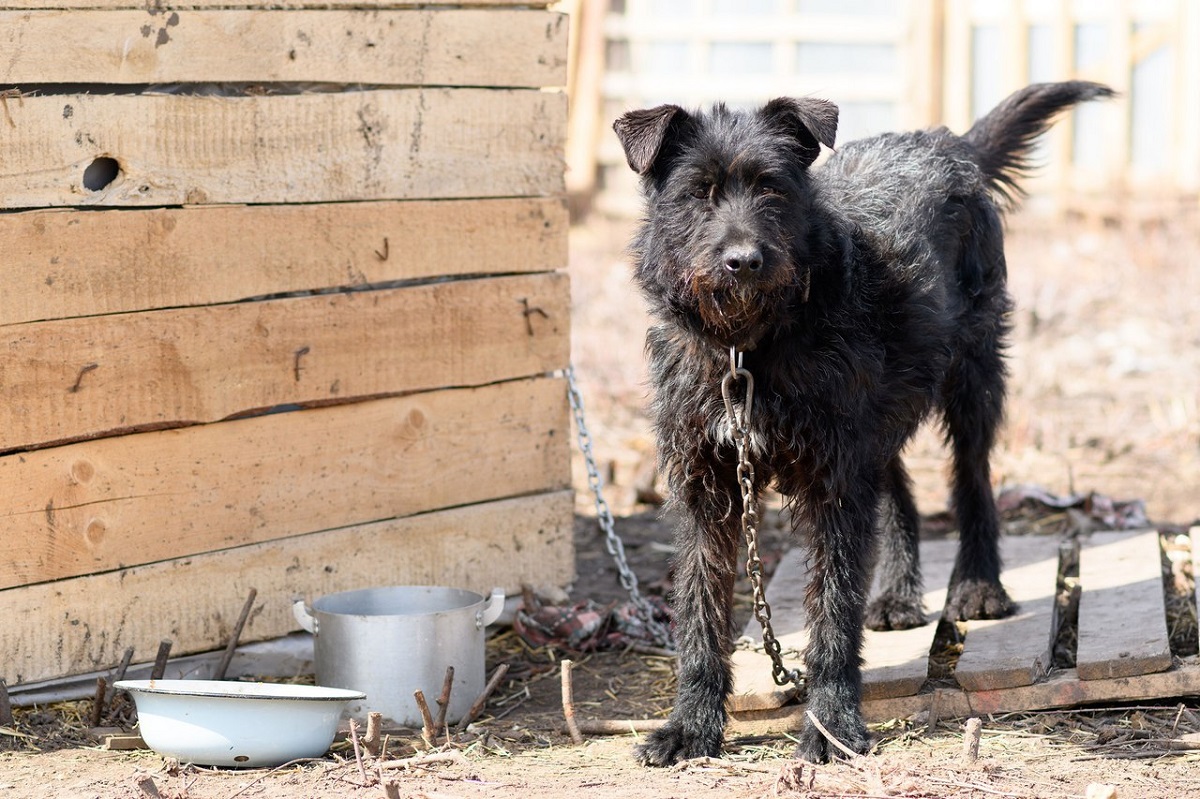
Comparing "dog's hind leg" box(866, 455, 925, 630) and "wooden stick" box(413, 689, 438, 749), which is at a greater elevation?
"dog's hind leg" box(866, 455, 925, 630)

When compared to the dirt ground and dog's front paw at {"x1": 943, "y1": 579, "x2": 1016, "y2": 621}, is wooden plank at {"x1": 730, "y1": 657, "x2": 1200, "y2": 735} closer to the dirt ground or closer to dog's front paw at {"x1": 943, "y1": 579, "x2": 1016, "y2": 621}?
the dirt ground

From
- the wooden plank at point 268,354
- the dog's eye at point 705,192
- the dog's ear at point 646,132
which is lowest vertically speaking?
the wooden plank at point 268,354

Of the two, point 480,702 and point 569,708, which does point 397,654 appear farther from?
point 569,708

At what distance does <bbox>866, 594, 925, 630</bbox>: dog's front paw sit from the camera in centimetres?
490

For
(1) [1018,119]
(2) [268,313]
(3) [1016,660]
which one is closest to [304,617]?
(2) [268,313]

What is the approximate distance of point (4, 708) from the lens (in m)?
4.11

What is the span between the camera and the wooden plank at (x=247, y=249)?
4109 mm

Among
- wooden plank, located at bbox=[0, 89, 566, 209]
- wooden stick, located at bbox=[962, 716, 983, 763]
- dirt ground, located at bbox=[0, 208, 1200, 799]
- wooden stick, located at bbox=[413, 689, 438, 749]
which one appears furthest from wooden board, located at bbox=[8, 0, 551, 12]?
wooden stick, located at bbox=[962, 716, 983, 763]

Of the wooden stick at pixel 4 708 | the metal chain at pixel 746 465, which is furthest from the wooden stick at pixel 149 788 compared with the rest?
the metal chain at pixel 746 465

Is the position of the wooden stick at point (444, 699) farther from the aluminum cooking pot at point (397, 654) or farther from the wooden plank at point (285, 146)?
the wooden plank at point (285, 146)

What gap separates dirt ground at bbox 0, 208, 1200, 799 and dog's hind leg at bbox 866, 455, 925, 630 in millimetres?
737

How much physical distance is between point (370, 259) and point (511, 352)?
710mm

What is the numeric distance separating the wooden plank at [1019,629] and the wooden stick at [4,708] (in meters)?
3.01

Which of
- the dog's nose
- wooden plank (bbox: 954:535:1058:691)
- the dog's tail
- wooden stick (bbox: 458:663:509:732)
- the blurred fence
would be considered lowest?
wooden stick (bbox: 458:663:509:732)
